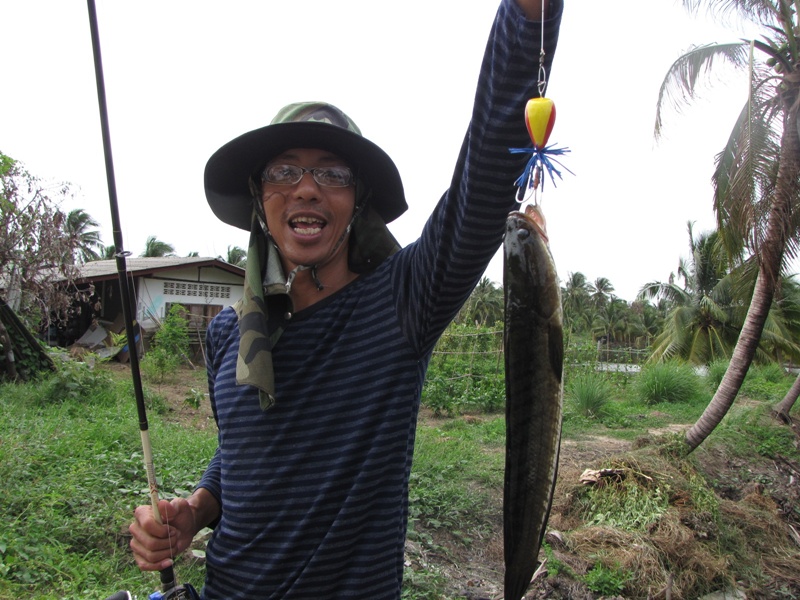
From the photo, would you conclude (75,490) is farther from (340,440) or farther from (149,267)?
(149,267)

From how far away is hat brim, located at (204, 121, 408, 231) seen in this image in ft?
5.57

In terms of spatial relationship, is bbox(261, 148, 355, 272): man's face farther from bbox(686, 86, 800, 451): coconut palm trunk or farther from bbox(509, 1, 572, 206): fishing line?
bbox(686, 86, 800, 451): coconut palm trunk

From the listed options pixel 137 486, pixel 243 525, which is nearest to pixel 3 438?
pixel 137 486

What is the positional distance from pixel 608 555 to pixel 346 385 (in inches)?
200

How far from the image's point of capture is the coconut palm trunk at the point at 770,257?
7.67 meters

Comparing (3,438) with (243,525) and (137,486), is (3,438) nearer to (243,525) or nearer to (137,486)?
(137,486)

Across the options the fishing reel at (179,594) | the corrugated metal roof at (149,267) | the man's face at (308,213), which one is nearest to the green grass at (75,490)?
the fishing reel at (179,594)

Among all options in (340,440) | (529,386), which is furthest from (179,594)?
(529,386)

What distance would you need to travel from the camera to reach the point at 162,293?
61.4 feet

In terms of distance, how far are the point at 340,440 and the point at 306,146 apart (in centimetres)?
89

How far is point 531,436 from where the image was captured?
131cm

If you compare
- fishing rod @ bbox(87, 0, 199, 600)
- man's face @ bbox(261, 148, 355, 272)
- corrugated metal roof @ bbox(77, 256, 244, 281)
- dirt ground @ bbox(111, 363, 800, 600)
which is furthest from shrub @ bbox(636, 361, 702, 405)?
man's face @ bbox(261, 148, 355, 272)

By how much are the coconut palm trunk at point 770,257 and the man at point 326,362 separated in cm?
787

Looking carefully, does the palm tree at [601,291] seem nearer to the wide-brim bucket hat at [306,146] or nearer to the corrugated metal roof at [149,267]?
Result: the corrugated metal roof at [149,267]
